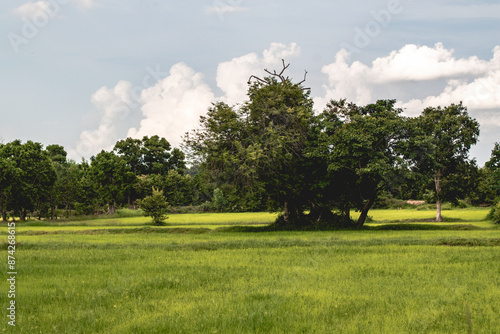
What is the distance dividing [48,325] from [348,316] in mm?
6389

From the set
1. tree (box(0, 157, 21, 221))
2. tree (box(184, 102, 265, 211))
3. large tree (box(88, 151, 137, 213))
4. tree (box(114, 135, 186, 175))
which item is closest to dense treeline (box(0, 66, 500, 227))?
tree (box(184, 102, 265, 211))

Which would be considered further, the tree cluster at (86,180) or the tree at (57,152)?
the tree at (57,152)

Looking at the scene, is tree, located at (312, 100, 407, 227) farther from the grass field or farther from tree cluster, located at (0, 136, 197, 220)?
tree cluster, located at (0, 136, 197, 220)

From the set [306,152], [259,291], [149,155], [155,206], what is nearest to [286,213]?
[306,152]

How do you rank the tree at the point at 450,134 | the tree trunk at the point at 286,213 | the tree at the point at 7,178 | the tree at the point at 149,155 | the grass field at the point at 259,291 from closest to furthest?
the grass field at the point at 259,291 < the tree trunk at the point at 286,213 < the tree at the point at 450,134 < the tree at the point at 7,178 < the tree at the point at 149,155

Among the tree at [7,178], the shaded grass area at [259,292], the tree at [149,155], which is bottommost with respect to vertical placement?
the shaded grass area at [259,292]

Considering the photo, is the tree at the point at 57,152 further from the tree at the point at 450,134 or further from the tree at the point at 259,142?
the tree at the point at 450,134

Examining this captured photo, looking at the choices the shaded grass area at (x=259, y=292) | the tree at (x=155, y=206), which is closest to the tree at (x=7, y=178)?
the tree at (x=155, y=206)

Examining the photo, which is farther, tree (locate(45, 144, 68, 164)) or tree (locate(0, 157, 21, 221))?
tree (locate(45, 144, 68, 164))

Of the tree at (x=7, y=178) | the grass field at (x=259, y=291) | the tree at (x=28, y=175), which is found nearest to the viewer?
the grass field at (x=259, y=291)

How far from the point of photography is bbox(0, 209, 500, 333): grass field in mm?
8875

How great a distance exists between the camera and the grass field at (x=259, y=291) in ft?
29.1

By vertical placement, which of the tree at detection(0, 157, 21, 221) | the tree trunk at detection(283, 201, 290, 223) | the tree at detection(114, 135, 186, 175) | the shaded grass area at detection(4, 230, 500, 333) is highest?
the tree at detection(114, 135, 186, 175)

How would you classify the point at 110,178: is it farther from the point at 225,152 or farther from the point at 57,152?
the point at 225,152
